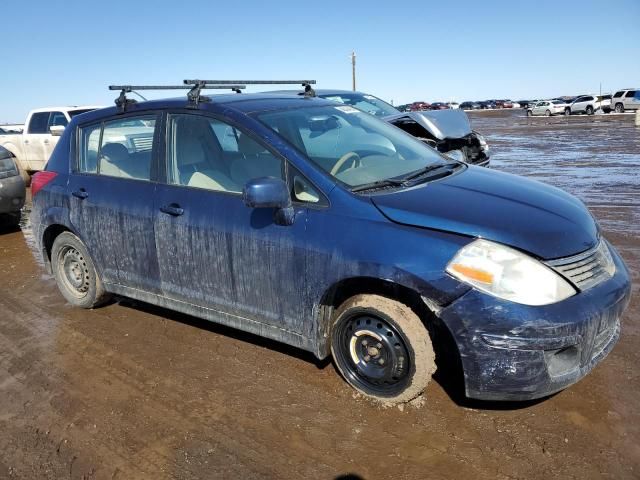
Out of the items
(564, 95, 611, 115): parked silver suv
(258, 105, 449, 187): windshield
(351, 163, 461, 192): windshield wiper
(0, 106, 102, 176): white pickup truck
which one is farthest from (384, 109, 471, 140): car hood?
(564, 95, 611, 115): parked silver suv

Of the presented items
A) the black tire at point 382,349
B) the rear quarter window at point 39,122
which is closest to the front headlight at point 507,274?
the black tire at point 382,349

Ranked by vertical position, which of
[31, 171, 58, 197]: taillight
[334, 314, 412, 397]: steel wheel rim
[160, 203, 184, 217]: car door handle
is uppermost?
[31, 171, 58, 197]: taillight

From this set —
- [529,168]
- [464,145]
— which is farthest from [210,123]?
[529,168]

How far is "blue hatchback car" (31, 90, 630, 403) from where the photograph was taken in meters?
2.68

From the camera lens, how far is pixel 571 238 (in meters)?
2.87

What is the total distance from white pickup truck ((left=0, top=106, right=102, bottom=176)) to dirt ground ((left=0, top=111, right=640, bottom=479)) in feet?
31.1

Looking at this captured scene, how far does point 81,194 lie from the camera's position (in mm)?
4391

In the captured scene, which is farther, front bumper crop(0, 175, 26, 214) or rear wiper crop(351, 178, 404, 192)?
front bumper crop(0, 175, 26, 214)

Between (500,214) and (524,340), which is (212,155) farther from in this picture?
(524,340)

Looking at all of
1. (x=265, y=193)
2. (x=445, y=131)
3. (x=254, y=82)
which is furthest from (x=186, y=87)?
(x=445, y=131)

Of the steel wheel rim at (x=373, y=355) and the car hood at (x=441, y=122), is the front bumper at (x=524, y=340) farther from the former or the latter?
the car hood at (x=441, y=122)

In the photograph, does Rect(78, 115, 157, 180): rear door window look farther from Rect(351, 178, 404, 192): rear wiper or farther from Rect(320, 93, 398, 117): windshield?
Rect(320, 93, 398, 117): windshield

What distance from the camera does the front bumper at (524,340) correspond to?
259 centimetres

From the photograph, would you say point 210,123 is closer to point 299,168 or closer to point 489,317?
point 299,168
